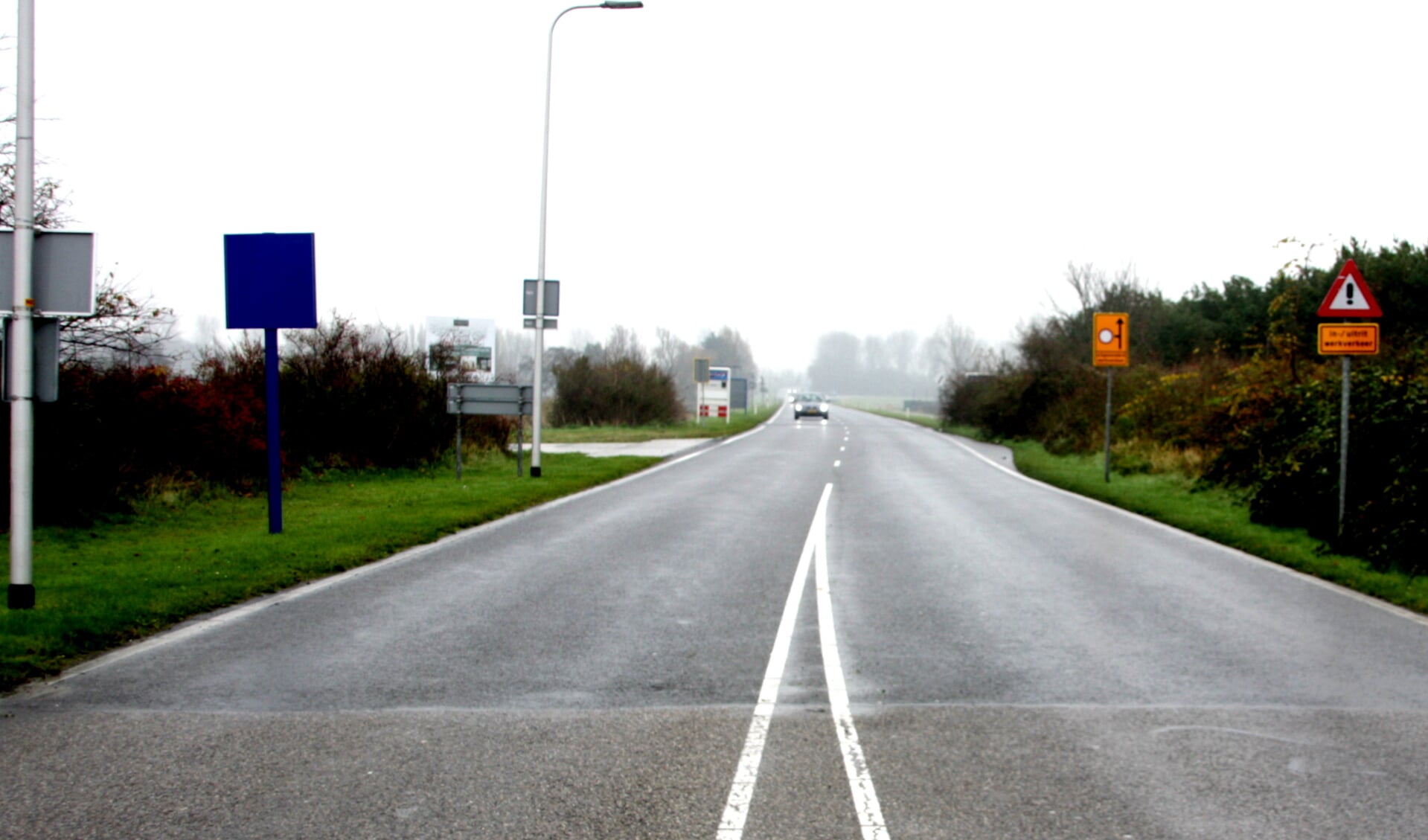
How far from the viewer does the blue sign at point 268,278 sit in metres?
11.8

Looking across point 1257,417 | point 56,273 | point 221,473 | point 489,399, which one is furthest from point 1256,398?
point 56,273

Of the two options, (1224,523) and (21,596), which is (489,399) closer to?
(1224,523)

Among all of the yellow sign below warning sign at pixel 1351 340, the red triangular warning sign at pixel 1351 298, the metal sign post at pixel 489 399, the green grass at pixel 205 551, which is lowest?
the green grass at pixel 205 551

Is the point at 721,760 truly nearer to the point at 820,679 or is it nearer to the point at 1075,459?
the point at 820,679

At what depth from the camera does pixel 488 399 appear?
20.0 metres

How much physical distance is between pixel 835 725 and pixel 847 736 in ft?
0.57

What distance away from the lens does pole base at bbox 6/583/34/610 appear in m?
7.64

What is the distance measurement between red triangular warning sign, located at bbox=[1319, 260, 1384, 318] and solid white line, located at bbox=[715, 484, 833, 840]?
686cm

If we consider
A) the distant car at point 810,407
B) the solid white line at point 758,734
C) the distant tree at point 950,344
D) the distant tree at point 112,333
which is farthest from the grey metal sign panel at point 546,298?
the distant tree at point 950,344

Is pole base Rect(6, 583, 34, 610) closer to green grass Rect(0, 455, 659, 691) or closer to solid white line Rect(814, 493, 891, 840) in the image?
green grass Rect(0, 455, 659, 691)

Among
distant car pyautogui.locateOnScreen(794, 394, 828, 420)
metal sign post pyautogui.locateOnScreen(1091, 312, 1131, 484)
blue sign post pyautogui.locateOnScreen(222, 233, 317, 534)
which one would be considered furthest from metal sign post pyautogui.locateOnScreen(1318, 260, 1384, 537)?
distant car pyautogui.locateOnScreen(794, 394, 828, 420)

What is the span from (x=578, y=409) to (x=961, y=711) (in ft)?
147

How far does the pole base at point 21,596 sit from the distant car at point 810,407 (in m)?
63.1

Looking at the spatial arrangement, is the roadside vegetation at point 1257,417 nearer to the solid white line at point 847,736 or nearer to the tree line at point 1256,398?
the tree line at point 1256,398
